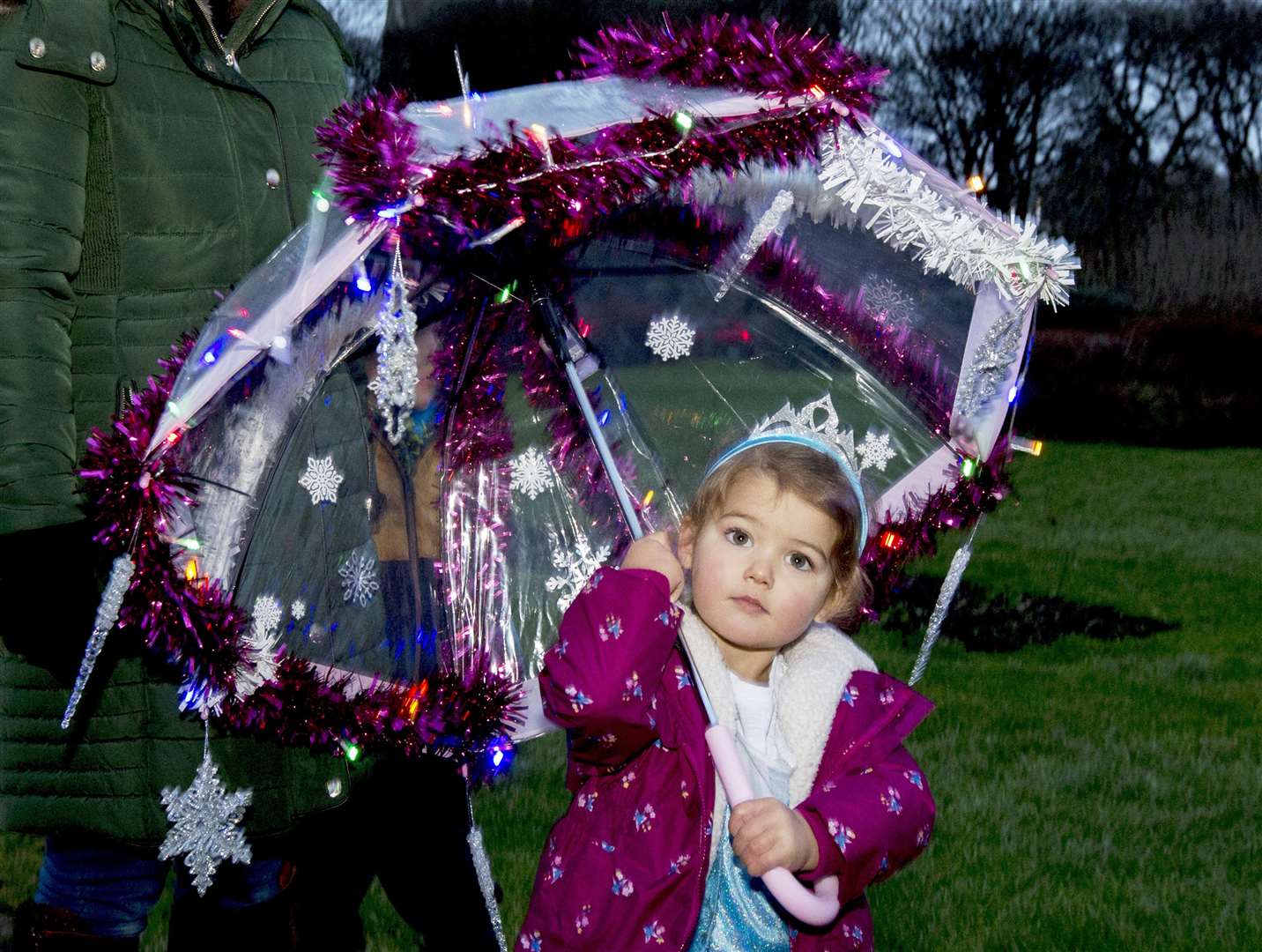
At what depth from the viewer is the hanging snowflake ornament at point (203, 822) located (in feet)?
6.92

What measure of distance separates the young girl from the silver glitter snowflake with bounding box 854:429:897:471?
139 millimetres

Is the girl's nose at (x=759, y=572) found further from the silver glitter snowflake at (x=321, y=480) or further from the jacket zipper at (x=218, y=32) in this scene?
the jacket zipper at (x=218, y=32)

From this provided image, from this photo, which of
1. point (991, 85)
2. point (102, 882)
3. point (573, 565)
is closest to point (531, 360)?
point (573, 565)

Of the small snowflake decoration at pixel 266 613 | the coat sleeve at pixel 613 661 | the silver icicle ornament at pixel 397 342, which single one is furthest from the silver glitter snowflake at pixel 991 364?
the small snowflake decoration at pixel 266 613

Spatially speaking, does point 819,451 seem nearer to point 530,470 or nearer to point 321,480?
point 530,470

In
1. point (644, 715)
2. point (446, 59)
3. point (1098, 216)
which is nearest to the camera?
point (644, 715)

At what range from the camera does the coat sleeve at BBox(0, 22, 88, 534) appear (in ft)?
6.31

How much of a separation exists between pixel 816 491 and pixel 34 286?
111cm

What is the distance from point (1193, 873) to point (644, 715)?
2526 millimetres

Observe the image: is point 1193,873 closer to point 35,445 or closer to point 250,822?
point 250,822

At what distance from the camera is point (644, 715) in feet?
6.13

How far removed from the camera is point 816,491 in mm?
2004

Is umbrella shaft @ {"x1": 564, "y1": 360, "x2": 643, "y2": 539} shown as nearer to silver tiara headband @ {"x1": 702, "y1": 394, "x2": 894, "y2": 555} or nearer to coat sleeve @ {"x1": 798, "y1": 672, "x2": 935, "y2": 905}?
silver tiara headband @ {"x1": 702, "y1": 394, "x2": 894, "y2": 555}

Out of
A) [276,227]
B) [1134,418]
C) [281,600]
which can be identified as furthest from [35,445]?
[1134,418]
